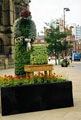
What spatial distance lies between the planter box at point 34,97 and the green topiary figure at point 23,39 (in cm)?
159

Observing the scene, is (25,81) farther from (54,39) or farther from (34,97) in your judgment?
(54,39)

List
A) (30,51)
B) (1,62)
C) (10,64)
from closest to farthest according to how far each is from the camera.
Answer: (30,51) < (1,62) < (10,64)

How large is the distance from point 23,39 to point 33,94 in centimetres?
230

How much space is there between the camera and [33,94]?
22.2 ft

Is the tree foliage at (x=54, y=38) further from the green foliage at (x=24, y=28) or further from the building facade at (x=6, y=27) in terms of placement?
the green foliage at (x=24, y=28)

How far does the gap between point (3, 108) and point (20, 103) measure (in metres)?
0.48

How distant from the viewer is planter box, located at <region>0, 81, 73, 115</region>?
6.50m

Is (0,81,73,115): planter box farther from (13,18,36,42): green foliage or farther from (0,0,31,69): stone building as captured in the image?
(0,0,31,69): stone building

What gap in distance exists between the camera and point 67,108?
23.4 feet

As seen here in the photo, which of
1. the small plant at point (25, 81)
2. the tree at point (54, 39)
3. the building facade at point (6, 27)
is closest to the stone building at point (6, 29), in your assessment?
the building facade at point (6, 27)

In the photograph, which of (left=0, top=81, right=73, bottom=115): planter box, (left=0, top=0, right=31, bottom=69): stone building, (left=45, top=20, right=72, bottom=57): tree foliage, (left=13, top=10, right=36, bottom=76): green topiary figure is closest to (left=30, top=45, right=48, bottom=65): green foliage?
(left=13, top=10, right=36, bottom=76): green topiary figure

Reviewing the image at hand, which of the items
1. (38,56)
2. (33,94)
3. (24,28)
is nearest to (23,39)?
(24,28)

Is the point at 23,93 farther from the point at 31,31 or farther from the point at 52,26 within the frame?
the point at 52,26

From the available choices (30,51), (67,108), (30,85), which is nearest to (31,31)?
(30,51)
